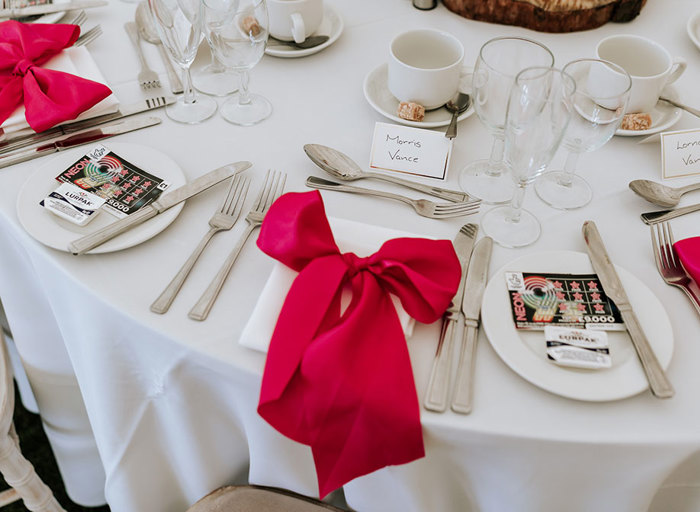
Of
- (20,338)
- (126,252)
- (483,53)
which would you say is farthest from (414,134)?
(20,338)

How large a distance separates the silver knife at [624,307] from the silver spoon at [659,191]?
0.39ft

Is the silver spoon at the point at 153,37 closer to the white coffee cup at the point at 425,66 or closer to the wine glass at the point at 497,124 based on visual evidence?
the white coffee cup at the point at 425,66

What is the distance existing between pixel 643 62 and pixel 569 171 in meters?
0.31

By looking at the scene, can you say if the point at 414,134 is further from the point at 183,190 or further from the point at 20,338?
the point at 20,338

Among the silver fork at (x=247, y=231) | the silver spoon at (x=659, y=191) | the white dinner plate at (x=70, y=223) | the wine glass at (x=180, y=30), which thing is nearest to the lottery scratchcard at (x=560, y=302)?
the silver spoon at (x=659, y=191)

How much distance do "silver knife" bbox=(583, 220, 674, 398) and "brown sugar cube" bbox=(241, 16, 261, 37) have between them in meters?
0.59

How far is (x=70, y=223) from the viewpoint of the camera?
919mm

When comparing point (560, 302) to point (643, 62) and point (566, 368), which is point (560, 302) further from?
point (643, 62)

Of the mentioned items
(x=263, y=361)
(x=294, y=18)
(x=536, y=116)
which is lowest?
(x=263, y=361)

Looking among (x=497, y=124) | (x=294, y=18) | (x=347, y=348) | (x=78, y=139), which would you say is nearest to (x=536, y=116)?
(x=497, y=124)

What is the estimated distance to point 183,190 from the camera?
969mm

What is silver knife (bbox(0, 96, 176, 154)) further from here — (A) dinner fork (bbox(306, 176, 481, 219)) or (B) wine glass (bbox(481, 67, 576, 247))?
(B) wine glass (bbox(481, 67, 576, 247))

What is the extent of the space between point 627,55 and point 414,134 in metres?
0.45

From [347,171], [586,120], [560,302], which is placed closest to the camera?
[560,302]
